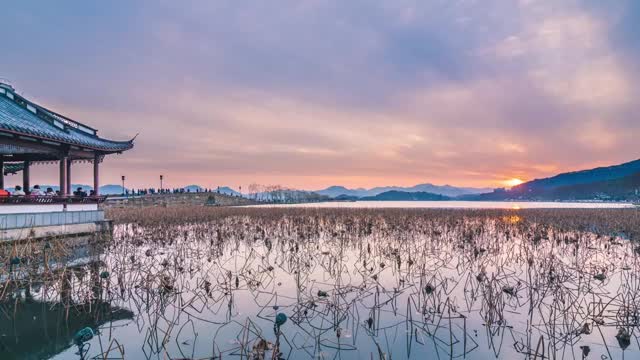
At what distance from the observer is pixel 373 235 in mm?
19188

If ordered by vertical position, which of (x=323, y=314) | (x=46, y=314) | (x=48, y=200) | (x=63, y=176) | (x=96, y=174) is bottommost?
(x=323, y=314)

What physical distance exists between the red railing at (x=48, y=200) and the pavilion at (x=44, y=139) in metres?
0.39

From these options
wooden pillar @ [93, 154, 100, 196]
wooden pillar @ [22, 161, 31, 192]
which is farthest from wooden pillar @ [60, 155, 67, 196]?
wooden pillar @ [22, 161, 31, 192]

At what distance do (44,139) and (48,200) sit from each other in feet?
8.41

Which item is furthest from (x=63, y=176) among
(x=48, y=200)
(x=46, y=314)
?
(x=46, y=314)

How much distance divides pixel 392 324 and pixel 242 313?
288 cm

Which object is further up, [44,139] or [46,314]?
[44,139]

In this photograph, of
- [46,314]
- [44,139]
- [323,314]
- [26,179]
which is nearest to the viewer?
[323,314]

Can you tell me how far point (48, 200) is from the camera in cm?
1602

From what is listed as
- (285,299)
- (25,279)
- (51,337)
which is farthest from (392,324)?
(25,279)

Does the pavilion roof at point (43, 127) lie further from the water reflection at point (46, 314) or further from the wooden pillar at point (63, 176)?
the water reflection at point (46, 314)

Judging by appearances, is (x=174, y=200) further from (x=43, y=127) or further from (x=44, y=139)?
(x=44, y=139)

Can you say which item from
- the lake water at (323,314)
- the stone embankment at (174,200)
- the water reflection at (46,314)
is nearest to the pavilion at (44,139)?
the lake water at (323,314)

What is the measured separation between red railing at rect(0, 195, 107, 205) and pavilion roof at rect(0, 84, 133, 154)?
91.2 inches
